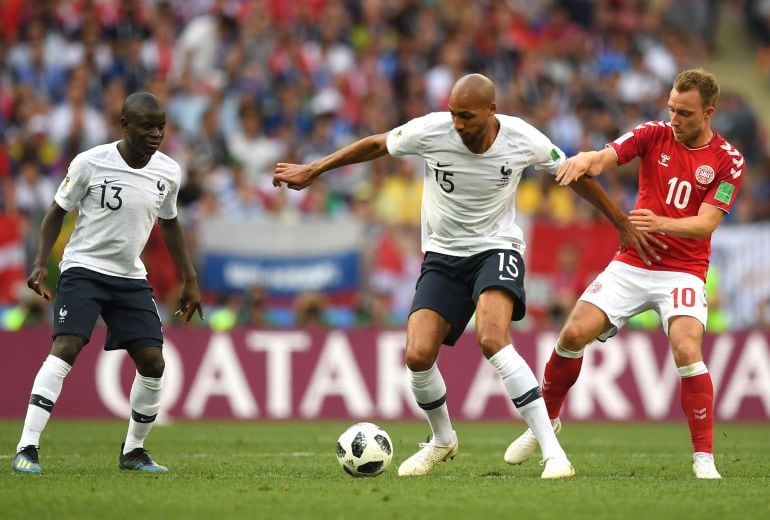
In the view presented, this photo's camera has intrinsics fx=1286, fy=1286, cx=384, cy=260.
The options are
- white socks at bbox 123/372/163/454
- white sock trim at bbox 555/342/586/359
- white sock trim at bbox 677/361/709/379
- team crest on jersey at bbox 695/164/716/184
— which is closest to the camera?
white sock trim at bbox 677/361/709/379

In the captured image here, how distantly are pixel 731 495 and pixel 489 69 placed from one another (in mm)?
14908

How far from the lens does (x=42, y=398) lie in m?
→ 8.68

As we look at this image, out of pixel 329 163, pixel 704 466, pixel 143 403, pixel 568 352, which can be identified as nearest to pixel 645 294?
pixel 568 352

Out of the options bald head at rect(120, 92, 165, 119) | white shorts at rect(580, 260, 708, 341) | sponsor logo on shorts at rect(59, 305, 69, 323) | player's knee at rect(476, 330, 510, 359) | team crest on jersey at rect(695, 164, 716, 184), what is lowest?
player's knee at rect(476, 330, 510, 359)

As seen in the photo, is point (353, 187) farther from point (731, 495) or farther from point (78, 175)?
point (731, 495)

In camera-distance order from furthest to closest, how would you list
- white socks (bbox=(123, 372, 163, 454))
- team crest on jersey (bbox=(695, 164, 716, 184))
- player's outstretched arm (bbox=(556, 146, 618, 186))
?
white socks (bbox=(123, 372, 163, 454)) → team crest on jersey (bbox=(695, 164, 716, 184)) → player's outstretched arm (bbox=(556, 146, 618, 186))

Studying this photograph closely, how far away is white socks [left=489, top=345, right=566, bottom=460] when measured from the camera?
27.7 feet

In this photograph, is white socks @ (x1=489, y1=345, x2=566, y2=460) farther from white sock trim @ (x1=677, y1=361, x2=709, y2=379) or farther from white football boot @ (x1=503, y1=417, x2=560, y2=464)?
white sock trim @ (x1=677, y1=361, x2=709, y2=379)

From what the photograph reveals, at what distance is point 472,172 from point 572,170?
0.67 metres

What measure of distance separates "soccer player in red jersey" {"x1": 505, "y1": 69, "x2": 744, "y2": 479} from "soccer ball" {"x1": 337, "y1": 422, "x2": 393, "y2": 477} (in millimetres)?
1125

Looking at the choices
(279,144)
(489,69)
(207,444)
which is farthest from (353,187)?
(207,444)

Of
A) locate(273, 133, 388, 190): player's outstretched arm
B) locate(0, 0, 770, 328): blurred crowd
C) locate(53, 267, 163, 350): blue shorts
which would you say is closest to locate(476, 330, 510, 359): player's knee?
locate(273, 133, 388, 190): player's outstretched arm

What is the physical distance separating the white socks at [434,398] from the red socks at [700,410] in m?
1.66

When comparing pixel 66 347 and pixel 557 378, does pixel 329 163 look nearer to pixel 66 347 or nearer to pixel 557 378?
pixel 66 347
